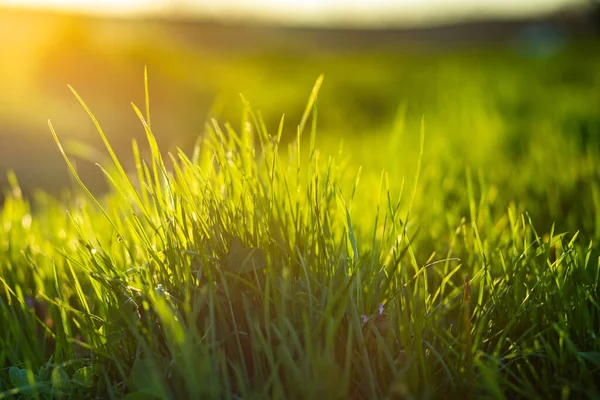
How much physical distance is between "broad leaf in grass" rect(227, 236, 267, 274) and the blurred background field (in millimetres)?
406

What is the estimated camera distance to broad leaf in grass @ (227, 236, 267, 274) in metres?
1.15

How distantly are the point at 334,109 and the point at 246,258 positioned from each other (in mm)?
5602

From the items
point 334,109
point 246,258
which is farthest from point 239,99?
point 246,258

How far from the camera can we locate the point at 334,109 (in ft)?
21.8

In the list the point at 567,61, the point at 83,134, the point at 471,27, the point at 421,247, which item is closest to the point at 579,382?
the point at 421,247

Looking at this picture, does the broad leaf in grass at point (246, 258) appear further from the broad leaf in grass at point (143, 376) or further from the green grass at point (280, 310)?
the broad leaf in grass at point (143, 376)

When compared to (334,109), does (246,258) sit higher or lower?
higher

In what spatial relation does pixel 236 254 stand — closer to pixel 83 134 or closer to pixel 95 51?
pixel 83 134

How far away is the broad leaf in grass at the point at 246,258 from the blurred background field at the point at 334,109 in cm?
41

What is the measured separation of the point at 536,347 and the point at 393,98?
646 cm

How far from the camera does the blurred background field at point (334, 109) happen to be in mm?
2570

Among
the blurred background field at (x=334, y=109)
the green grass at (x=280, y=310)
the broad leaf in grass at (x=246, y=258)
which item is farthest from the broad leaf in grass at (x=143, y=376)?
the blurred background field at (x=334, y=109)

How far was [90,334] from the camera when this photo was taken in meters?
1.14

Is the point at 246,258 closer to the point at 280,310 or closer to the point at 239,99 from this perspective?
the point at 280,310
